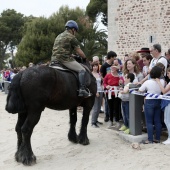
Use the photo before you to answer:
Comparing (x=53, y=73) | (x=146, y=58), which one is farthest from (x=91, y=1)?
(x=53, y=73)

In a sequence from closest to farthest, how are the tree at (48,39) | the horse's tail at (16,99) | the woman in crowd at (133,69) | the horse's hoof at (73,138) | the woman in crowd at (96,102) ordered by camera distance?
the horse's tail at (16,99), the horse's hoof at (73,138), the woman in crowd at (133,69), the woman in crowd at (96,102), the tree at (48,39)

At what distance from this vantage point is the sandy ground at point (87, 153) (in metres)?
5.07

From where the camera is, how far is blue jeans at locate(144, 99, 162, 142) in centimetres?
607

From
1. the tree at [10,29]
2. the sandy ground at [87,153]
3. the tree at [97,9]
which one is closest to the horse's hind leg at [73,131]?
the sandy ground at [87,153]

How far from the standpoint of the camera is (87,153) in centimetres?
588

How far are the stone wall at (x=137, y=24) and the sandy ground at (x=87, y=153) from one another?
9.78m

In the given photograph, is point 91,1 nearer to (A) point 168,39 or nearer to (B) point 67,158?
(A) point 168,39

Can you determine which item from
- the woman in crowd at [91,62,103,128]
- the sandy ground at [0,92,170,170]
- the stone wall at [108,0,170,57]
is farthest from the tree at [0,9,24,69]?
the sandy ground at [0,92,170,170]

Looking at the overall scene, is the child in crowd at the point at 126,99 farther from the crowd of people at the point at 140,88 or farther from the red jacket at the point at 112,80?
the red jacket at the point at 112,80

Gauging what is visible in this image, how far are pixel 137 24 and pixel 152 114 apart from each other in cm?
1161

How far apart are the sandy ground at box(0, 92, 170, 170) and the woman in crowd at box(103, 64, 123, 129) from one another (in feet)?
1.62

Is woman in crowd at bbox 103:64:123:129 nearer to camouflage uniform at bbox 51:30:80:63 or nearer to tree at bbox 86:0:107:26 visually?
camouflage uniform at bbox 51:30:80:63

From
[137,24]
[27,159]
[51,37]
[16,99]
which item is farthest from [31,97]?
[51,37]

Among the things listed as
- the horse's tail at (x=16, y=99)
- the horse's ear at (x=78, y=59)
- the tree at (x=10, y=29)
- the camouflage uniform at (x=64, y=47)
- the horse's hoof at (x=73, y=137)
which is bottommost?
the horse's hoof at (x=73, y=137)
